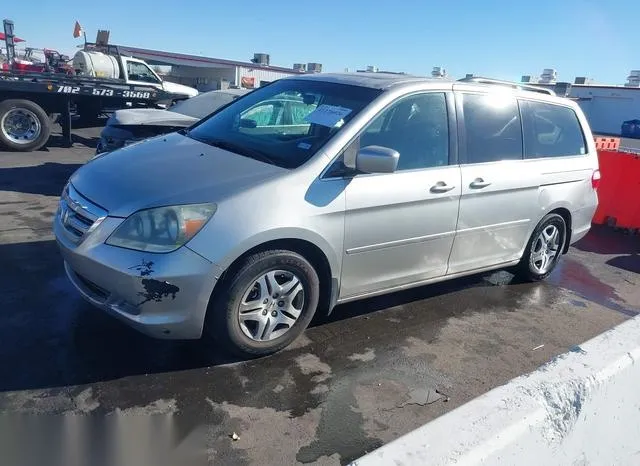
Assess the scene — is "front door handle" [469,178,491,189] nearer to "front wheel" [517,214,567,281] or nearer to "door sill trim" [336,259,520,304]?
"door sill trim" [336,259,520,304]

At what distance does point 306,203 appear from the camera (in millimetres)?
3443

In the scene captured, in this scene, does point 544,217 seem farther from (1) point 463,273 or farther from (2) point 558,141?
(1) point 463,273

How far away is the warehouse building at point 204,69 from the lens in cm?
3778

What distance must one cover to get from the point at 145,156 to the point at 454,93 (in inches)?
95.6

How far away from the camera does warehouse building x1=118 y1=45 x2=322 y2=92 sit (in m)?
37.8

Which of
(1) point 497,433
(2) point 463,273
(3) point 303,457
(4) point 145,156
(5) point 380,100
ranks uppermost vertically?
(5) point 380,100

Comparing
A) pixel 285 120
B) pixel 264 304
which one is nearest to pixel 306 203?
pixel 264 304

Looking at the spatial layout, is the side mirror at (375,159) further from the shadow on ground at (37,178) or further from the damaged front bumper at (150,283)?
the shadow on ground at (37,178)

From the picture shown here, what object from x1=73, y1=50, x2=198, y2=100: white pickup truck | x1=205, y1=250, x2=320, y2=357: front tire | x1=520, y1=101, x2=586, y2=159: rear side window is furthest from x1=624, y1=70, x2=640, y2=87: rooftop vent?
x1=205, y1=250, x2=320, y2=357: front tire

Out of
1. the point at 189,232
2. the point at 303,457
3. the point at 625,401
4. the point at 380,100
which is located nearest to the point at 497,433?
the point at 625,401

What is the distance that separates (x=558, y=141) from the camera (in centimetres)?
524

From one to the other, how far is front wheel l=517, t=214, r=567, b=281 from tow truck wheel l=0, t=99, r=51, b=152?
9.50 m

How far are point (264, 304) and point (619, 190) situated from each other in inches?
268

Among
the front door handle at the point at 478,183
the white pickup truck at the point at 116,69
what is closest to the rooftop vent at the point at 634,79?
the white pickup truck at the point at 116,69
